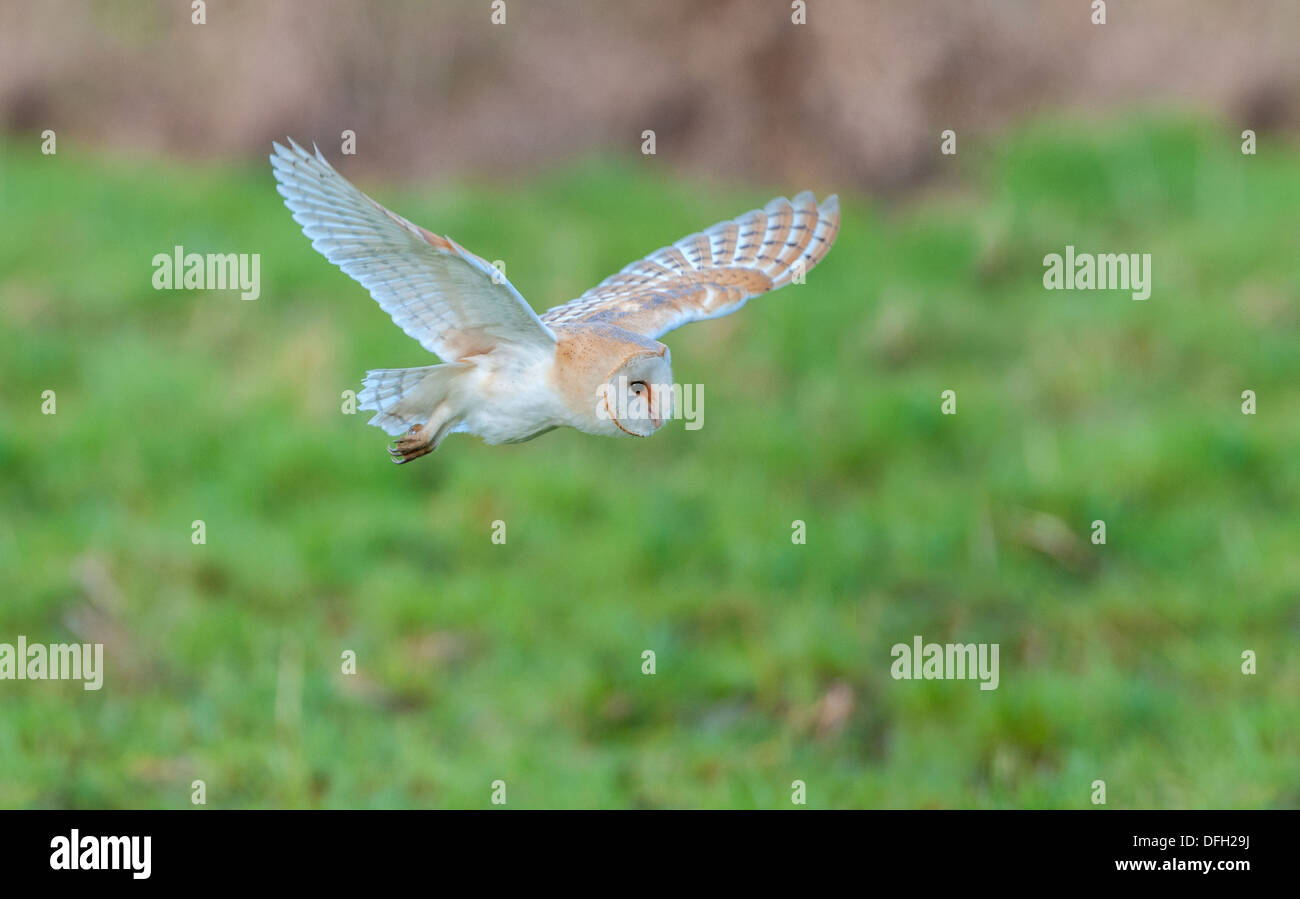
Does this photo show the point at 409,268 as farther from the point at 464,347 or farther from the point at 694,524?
the point at 694,524

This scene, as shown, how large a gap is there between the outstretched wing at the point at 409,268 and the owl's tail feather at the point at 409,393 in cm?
4

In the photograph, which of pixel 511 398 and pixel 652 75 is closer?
pixel 511 398

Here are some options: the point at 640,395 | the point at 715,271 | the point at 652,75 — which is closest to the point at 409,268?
the point at 640,395

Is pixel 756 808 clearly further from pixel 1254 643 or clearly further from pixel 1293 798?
pixel 1254 643

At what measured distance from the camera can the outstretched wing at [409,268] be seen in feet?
9.66

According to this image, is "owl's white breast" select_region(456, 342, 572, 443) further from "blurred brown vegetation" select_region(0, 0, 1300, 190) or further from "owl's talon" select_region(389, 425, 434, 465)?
"blurred brown vegetation" select_region(0, 0, 1300, 190)

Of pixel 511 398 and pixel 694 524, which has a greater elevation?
pixel 694 524

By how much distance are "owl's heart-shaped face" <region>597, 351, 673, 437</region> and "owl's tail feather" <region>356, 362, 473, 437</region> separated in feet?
1.51

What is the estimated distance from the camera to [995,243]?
998 centimetres

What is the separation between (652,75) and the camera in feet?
36.9

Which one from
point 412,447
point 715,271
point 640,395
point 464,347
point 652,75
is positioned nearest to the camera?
point 640,395

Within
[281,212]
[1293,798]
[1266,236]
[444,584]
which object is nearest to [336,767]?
[444,584]

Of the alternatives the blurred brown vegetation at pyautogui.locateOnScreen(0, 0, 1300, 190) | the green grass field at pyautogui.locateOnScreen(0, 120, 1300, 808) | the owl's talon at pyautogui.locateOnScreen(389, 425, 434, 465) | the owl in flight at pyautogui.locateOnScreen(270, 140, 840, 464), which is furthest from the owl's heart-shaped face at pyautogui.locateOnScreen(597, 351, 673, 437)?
the blurred brown vegetation at pyautogui.locateOnScreen(0, 0, 1300, 190)

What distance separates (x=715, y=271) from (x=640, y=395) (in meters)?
1.40
